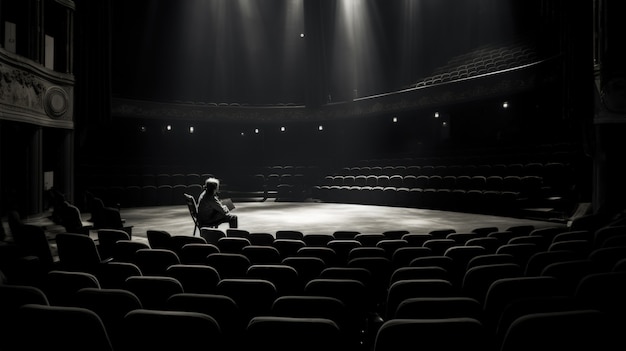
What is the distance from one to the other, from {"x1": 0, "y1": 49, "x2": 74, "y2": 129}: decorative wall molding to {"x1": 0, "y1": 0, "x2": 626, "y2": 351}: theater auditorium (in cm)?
7

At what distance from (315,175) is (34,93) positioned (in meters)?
10.1

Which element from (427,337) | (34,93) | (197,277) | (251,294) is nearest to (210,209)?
(197,277)

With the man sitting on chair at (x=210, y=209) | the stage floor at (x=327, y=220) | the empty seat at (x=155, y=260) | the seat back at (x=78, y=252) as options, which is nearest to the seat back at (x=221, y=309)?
the empty seat at (x=155, y=260)

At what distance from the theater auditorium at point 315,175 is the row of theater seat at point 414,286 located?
0.5 inches

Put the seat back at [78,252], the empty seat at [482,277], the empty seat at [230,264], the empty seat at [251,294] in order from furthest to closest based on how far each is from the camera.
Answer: the seat back at [78,252] < the empty seat at [230,264] < the empty seat at [482,277] < the empty seat at [251,294]

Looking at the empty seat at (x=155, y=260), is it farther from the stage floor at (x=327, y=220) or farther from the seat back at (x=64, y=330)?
the stage floor at (x=327, y=220)

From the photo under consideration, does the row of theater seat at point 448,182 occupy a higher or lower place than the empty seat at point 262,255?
higher

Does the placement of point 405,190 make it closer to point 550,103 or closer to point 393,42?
point 550,103

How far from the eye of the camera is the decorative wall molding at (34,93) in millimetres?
9117

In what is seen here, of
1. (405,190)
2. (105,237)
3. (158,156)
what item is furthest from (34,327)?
(158,156)

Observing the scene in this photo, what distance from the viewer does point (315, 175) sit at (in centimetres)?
1738

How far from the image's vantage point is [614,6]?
8641mm

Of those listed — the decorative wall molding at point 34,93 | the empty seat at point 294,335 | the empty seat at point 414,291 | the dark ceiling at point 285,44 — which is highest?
the dark ceiling at point 285,44

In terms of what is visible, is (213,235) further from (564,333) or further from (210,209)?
(564,333)
